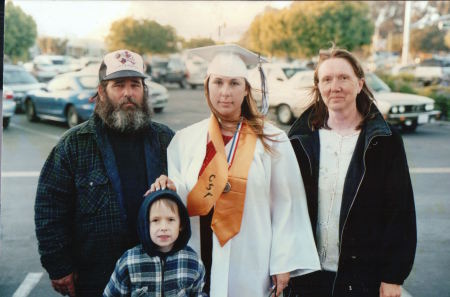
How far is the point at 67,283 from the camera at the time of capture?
2.46 meters

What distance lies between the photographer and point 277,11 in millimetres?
16141

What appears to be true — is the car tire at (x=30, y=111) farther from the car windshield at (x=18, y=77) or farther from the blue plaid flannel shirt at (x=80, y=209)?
the blue plaid flannel shirt at (x=80, y=209)

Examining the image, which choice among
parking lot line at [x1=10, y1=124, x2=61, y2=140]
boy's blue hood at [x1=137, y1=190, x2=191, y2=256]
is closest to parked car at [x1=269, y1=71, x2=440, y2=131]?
parking lot line at [x1=10, y1=124, x2=61, y2=140]

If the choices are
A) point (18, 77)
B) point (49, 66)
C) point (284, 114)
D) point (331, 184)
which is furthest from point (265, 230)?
point (49, 66)

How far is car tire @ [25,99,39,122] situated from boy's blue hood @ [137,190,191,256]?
11881 millimetres

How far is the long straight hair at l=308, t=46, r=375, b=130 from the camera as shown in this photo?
237 centimetres

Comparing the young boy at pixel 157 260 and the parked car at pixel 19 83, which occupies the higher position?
the parked car at pixel 19 83

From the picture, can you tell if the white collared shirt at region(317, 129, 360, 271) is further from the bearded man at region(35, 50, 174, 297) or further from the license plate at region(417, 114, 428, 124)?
the license plate at region(417, 114, 428, 124)

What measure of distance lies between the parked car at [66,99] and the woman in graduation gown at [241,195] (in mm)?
9450

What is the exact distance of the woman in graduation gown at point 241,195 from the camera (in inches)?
90.5

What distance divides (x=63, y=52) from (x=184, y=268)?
1137 inches

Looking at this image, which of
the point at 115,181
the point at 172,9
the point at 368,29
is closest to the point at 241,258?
the point at 115,181

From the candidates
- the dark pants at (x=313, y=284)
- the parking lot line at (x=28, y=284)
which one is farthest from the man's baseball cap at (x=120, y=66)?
the parking lot line at (x=28, y=284)

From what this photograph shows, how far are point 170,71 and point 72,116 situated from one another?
37.2 ft
